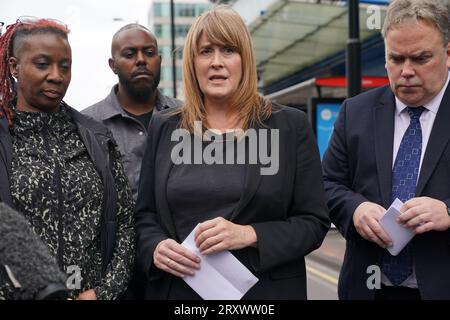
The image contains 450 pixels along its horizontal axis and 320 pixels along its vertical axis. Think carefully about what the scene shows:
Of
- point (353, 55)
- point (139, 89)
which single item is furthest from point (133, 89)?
point (353, 55)

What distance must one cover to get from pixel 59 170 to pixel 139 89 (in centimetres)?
118

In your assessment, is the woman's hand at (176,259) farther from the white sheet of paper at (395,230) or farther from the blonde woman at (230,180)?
the white sheet of paper at (395,230)

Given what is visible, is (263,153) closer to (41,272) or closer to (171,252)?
(171,252)

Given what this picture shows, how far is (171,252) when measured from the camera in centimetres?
230

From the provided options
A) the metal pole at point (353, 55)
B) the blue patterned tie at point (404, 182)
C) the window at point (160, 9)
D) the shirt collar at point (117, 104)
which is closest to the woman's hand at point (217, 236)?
the blue patterned tie at point (404, 182)

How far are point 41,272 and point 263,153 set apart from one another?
1.18 metres

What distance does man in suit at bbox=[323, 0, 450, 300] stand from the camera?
95.7 inches

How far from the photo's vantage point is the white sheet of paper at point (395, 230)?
7.73 ft

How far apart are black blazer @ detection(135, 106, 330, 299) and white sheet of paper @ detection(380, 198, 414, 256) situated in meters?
0.23

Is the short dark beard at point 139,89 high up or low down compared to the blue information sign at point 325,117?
up

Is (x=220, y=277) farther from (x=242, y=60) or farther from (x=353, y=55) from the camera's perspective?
(x=353, y=55)

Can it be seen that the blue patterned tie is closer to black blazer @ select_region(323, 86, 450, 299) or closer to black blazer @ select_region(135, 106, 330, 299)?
black blazer @ select_region(323, 86, 450, 299)

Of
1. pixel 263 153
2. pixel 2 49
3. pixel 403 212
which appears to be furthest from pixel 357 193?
pixel 2 49
